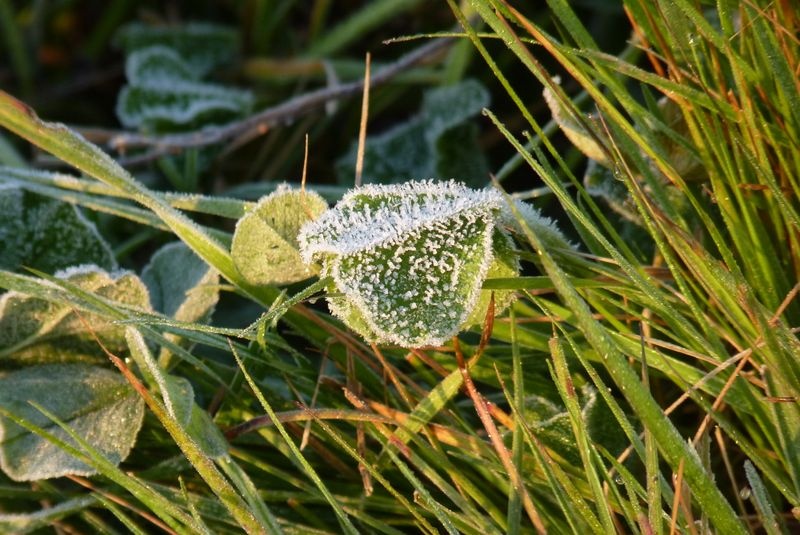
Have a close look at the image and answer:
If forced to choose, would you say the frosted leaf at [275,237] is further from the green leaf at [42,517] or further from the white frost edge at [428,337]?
the green leaf at [42,517]

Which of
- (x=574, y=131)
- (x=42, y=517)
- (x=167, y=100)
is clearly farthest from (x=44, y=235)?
(x=574, y=131)

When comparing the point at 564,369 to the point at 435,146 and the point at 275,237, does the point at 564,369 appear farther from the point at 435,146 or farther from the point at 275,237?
the point at 435,146

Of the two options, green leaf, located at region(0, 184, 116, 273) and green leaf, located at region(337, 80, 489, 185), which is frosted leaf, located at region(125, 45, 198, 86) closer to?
green leaf, located at region(337, 80, 489, 185)

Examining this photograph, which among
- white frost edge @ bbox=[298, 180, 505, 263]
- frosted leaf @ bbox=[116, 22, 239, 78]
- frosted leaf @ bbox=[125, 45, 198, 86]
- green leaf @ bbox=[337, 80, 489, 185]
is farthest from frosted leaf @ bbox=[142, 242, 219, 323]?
frosted leaf @ bbox=[116, 22, 239, 78]

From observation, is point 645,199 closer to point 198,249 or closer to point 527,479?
point 527,479

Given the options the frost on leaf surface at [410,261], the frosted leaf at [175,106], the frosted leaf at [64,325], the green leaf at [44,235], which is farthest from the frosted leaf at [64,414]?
the frosted leaf at [175,106]

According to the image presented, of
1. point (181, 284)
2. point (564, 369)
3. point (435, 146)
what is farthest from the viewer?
point (435, 146)
